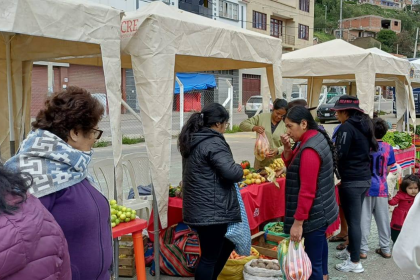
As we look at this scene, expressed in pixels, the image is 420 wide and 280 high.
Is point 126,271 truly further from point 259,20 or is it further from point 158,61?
point 259,20

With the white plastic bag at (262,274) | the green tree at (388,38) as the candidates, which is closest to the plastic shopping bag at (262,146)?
the white plastic bag at (262,274)

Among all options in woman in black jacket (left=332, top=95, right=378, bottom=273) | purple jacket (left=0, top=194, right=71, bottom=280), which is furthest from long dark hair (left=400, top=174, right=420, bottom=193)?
purple jacket (left=0, top=194, right=71, bottom=280)

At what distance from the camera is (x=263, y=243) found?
4.98 meters

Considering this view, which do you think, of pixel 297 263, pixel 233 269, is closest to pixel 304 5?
pixel 233 269

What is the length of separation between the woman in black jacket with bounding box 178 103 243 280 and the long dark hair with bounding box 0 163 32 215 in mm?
2124

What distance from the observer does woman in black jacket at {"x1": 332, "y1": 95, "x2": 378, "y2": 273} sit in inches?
173

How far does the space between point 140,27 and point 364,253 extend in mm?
3599

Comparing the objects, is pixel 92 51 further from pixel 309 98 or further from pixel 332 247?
pixel 309 98

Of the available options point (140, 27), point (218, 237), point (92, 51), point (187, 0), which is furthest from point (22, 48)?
point (187, 0)

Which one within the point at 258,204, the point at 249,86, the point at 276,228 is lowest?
the point at 276,228

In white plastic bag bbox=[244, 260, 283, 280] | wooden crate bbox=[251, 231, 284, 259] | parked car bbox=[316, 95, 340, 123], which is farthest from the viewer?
parked car bbox=[316, 95, 340, 123]

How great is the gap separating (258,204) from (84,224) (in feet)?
10.8

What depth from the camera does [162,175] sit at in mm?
4172

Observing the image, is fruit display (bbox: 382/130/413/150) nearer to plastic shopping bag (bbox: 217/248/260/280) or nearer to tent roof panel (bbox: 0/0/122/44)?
plastic shopping bag (bbox: 217/248/260/280)
